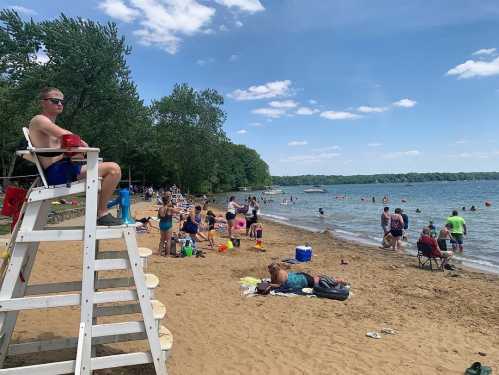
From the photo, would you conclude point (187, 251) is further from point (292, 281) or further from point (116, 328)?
point (116, 328)

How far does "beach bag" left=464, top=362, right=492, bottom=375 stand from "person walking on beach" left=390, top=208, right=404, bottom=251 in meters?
10.4

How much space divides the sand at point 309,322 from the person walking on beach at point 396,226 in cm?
433

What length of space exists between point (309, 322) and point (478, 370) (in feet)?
7.53

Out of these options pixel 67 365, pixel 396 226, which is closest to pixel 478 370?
pixel 67 365

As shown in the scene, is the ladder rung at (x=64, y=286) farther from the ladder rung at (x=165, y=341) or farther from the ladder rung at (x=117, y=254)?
the ladder rung at (x=165, y=341)

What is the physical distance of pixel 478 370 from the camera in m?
4.45

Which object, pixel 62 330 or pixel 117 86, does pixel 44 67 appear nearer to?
pixel 117 86

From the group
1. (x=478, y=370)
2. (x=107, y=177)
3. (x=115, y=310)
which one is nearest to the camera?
(x=107, y=177)

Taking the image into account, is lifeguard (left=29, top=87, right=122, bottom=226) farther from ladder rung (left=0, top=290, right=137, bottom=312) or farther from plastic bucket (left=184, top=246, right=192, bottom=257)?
plastic bucket (left=184, top=246, right=192, bottom=257)

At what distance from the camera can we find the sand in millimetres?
4590

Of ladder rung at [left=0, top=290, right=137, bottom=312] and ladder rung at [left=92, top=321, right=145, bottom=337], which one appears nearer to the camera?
ladder rung at [left=0, top=290, right=137, bottom=312]

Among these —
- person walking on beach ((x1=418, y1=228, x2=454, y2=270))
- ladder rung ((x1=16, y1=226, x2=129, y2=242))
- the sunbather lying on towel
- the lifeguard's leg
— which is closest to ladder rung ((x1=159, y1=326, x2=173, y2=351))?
ladder rung ((x1=16, y1=226, x2=129, y2=242))

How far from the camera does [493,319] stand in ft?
22.2

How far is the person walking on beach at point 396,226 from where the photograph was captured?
14591 millimetres
